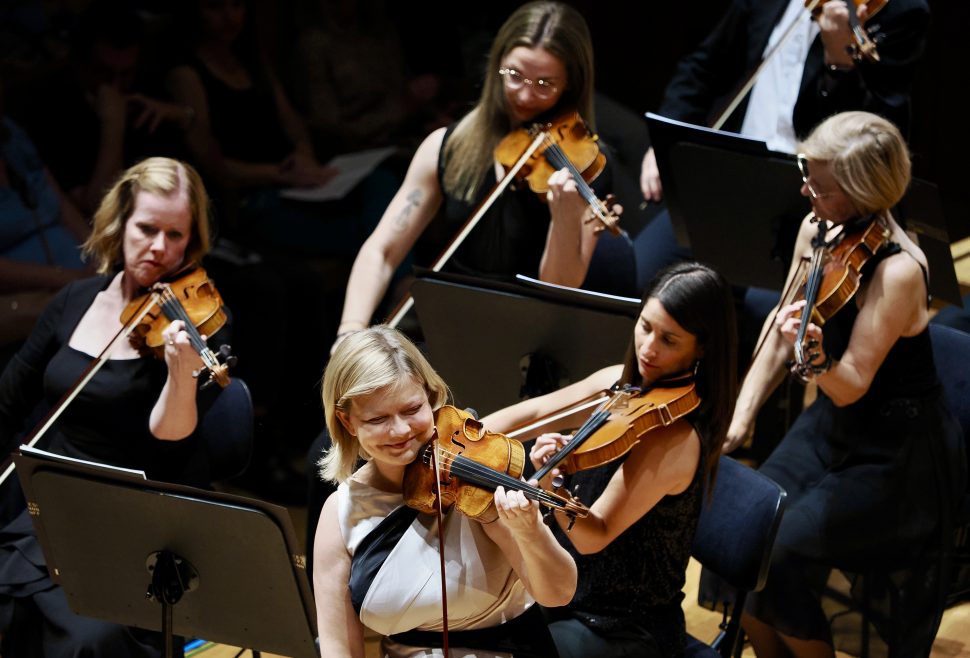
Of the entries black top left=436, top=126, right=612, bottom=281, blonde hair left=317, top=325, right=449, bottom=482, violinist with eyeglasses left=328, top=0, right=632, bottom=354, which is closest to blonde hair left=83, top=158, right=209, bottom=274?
violinist with eyeglasses left=328, top=0, right=632, bottom=354

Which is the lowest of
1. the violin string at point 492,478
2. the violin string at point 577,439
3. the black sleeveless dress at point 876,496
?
the black sleeveless dress at point 876,496

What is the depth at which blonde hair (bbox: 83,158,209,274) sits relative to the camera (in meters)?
2.89

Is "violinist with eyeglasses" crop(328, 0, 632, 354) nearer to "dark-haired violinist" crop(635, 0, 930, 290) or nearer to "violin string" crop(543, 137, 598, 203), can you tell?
"violin string" crop(543, 137, 598, 203)

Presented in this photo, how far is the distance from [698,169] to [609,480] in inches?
40.2

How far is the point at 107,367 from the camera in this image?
9.41 feet

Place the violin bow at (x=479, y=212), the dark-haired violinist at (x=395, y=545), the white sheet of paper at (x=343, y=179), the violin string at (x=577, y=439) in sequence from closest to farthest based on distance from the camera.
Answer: the dark-haired violinist at (x=395, y=545) → the violin string at (x=577, y=439) → the violin bow at (x=479, y=212) → the white sheet of paper at (x=343, y=179)

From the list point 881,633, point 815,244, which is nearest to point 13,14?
point 815,244

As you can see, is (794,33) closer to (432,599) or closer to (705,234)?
(705,234)

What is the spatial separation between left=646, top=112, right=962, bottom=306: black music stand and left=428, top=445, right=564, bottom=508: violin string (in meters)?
1.34

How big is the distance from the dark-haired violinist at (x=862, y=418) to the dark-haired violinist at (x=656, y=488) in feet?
1.30

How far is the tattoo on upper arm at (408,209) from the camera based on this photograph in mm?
3336

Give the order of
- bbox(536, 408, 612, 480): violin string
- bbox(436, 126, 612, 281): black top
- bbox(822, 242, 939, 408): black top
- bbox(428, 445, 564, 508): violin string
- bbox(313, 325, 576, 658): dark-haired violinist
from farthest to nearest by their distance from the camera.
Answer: bbox(436, 126, 612, 281): black top → bbox(822, 242, 939, 408): black top → bbox(536, 408, 612, 480): violin string → bbox(313, 325, 576, 658): dark-haired violinist → bbox(428, 445, 564, 508): violin string

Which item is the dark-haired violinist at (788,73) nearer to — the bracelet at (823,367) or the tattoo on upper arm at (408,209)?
the tattoo on upper arm at (408,209)

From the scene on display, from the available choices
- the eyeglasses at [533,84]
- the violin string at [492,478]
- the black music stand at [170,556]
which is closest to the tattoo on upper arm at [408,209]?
the eyeglasses at [533,84]
